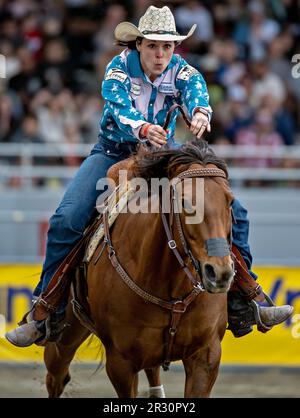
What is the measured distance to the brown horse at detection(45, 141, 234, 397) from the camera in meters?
4.86

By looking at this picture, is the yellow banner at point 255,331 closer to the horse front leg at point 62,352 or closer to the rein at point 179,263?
the horse front leg at point 62,352

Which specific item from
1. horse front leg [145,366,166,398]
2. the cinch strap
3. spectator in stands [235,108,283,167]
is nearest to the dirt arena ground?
horse front leg [145,366,166,398]

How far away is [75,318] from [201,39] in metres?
7.08

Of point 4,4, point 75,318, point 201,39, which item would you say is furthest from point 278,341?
point 4,4

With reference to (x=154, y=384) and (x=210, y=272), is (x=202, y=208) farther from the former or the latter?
(x=154, y=384)

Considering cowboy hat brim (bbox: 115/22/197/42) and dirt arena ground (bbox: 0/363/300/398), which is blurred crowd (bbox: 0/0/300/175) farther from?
cowboy hat brim (bbox: 115/22/197/42)

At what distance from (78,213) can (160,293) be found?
0.93m

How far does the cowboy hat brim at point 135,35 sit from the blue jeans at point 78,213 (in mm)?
747

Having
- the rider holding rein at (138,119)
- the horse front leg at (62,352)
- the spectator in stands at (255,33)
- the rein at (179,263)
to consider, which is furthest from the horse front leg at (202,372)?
the spectator in stands at (255,33)

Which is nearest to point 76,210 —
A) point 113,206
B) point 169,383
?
point 113,206

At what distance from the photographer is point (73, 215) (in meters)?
5.81

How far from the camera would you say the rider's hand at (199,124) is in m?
5.15

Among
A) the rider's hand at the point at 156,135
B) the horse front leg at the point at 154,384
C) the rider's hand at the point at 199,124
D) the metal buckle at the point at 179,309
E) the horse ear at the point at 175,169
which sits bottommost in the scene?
the horse front leg at the point at 154,384
